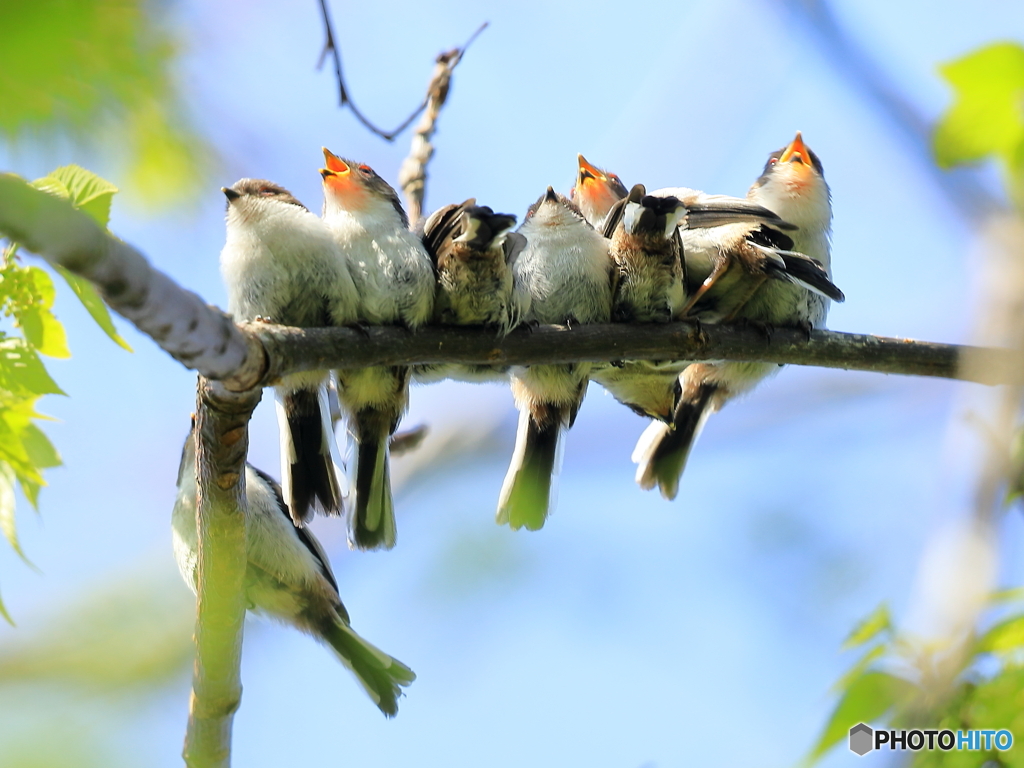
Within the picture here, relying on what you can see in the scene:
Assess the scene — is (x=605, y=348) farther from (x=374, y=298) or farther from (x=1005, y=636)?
(x=1005, y=636)

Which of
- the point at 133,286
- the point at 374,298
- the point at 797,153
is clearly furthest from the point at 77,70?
the point at 797,153

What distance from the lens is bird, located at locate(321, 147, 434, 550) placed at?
3453 millimetres

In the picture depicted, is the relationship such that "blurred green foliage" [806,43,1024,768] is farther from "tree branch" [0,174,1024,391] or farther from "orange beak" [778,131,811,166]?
"orange beak" [778,131,811,166]

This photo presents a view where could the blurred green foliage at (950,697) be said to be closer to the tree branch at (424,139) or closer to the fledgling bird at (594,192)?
the fledgling bird at (594,192)

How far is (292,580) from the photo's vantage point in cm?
445

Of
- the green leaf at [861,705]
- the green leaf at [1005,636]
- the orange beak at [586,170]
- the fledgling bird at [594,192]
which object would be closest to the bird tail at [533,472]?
the fledgling bird at [594,192]

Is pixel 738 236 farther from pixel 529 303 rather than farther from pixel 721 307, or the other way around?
pixel 529 303

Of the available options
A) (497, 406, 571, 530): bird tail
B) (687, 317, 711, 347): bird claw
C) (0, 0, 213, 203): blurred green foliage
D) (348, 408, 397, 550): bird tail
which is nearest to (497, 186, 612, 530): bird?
(497, 406, 571, 530): bird tail

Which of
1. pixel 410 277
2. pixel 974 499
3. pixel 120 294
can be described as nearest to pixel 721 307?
pixel 410 277

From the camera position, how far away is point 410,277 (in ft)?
11.3

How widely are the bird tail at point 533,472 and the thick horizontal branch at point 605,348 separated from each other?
2.91 feet

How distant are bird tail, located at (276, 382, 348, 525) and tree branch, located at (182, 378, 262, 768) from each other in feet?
2.83

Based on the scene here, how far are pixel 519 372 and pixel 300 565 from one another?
61.4 inches

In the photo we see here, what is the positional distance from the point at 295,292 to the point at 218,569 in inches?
45.8
